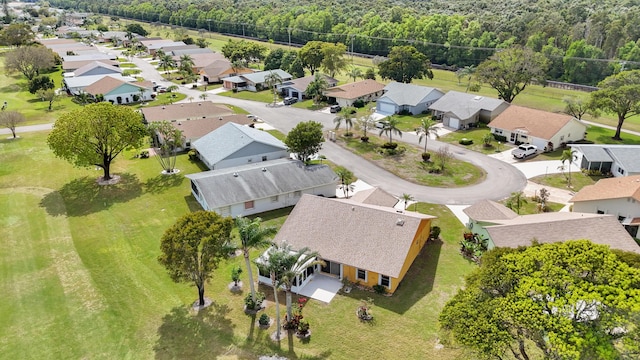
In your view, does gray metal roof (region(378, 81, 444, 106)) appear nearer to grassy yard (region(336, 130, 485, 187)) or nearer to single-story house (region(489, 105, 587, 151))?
single-story house (region(489, 105, 587, 151))

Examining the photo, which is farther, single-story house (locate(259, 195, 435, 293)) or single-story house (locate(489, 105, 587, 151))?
single-story house (locate(489, 105, 587, 151))

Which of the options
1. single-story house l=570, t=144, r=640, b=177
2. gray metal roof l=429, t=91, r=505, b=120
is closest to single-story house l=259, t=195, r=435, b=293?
single-story house l=570, t=144, r=640, b=177

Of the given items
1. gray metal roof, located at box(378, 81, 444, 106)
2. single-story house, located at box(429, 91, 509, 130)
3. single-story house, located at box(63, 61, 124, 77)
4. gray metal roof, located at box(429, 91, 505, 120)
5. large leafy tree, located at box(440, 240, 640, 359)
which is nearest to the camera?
large leafy tree, located at box(440, 240, 640, 359)

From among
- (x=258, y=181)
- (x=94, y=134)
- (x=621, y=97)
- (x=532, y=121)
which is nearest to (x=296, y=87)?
(x=532, y=121)

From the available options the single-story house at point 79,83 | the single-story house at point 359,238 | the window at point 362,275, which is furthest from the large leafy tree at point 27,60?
the window at point 362,275

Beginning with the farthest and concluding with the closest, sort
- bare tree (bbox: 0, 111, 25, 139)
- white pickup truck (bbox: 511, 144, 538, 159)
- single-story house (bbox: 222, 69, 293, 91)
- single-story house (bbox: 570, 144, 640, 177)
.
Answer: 1. single-story house (bbox: 222, 69, 293, 91)
2. bare tree (bbox: 0, 111, 25, 139)
3. white pickup truck (bbox: 511, 144, 538, 159)
4. single-story house (bbox: 570, 144, 640, 177)

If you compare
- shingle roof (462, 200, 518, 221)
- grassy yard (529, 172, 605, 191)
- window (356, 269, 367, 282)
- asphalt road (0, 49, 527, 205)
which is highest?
shingle roof (462, 200, 518, 221)

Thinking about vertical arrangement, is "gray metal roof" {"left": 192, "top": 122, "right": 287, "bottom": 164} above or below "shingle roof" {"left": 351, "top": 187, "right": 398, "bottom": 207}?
above
